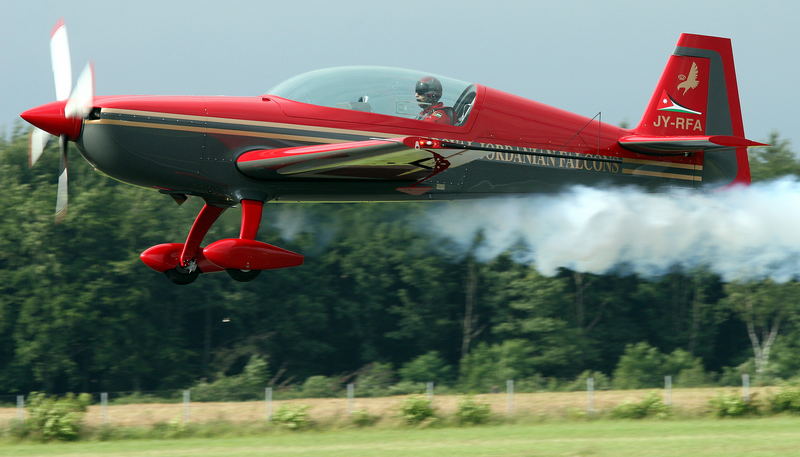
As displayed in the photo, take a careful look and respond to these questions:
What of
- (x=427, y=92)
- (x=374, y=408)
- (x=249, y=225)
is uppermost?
(x=427, y=92)

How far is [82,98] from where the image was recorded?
11859mm

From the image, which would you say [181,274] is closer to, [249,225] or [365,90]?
[249,225]

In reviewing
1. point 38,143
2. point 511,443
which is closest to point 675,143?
point 511,443

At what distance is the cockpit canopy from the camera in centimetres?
1259

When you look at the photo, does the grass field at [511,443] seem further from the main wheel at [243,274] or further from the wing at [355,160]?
the wing at [355,160]

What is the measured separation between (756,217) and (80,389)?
3771 cm

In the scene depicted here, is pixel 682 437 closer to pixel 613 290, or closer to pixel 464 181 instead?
pixel 464 181

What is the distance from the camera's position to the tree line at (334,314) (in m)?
44.5

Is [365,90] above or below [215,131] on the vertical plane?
above

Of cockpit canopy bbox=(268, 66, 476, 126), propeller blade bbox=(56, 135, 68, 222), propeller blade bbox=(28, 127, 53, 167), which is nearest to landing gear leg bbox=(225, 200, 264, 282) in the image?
cockpit canopy bbox=(268, 66, 476, 126)

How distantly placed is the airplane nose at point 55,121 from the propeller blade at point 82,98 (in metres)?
0.08

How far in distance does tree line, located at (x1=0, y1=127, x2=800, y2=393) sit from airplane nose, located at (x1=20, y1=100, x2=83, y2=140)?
2960cm

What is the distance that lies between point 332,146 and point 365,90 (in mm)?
1169

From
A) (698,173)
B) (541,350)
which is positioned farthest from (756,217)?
(541,350)
